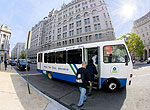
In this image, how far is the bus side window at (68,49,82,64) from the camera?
4772 mm

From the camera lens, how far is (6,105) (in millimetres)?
2732

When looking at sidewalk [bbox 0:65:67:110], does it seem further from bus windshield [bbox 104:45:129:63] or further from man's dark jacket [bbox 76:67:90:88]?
bus windshield [bbox 104:45:129:63]

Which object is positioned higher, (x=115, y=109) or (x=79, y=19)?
(x=79, y=19)

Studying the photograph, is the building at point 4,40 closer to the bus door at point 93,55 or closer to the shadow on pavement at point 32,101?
the shadow on pavement at point 32,101

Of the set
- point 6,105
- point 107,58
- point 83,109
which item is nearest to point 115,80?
point 107,58

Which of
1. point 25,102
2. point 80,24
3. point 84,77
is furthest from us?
point 80,24

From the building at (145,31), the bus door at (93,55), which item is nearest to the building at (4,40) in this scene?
the bus door at (93,55)

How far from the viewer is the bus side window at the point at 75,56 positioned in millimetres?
4772

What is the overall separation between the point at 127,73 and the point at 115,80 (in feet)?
2.39

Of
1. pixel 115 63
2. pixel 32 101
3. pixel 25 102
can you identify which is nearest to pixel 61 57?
pixel 32 101

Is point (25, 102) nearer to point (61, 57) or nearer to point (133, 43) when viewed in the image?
point (61, 57)

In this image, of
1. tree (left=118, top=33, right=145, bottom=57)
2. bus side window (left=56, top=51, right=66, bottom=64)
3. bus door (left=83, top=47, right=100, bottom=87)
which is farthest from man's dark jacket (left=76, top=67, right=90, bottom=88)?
tree (left=118, top=33, right=145, bottom=57)

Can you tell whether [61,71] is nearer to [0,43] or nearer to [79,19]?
[79,19]

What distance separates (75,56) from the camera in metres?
5.00
